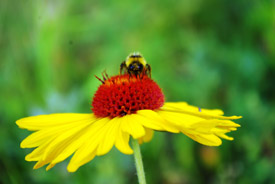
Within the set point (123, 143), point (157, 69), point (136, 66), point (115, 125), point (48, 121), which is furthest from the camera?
point (157, 69)

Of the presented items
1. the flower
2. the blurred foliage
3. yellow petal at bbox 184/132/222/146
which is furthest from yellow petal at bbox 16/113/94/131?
the blurred foliage

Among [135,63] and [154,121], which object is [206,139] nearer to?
[154,121]

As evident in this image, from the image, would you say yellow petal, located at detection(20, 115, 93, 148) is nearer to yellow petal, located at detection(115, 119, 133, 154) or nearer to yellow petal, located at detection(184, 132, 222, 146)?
yellow petal, located at detection(115, 119, 133, 154)

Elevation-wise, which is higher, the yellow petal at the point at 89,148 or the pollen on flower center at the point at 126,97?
A: the pollen on flower center at the point at 126,97

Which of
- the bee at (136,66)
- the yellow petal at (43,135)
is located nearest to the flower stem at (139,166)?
the yellow petal at (43,135)

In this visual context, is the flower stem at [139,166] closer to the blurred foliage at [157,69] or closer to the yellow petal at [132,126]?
the yellow petal at [132,126]

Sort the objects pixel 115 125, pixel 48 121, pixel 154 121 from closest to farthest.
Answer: pixel 154 121 < pixel 115 125 < pixel 48 121

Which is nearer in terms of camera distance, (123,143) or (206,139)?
(123,143)

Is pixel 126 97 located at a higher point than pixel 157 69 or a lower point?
lower

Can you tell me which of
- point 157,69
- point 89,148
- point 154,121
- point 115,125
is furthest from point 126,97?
point 157,69
